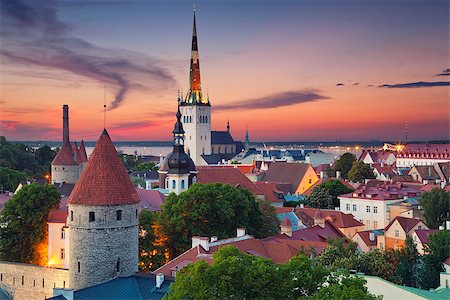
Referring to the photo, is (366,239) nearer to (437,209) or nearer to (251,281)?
(437,209)

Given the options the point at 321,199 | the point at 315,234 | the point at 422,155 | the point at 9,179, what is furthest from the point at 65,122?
the point at 422,155

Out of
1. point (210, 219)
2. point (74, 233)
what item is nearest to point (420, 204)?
point (210, 219)

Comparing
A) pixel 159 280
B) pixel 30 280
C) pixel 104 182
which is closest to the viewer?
pixel 159 280

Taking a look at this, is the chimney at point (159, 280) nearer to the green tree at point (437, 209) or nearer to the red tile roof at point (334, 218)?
the red tile roof at point (334, 218)

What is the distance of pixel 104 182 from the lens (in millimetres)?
24797

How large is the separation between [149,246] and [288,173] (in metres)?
47.2

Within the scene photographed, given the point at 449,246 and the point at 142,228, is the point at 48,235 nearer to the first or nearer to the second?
the point at 142,228

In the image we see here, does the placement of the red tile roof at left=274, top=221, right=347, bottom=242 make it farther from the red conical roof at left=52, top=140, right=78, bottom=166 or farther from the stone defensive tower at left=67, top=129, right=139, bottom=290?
the red conical roof at left=52, top=140, right=78, bottom=166

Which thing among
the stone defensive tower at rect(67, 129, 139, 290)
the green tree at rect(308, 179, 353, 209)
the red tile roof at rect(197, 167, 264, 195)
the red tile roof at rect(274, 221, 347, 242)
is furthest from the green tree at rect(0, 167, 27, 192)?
the stone defensive tower at rect(67, 129, 139, 290)

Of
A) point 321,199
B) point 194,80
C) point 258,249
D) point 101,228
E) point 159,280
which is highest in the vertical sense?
point 194,80

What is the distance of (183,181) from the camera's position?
1964 inches

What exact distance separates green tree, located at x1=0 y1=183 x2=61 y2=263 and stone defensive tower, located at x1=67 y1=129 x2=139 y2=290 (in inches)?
445

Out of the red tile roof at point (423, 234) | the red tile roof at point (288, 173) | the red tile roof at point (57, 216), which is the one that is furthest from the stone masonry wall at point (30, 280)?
the red tile roof at point (288, 173)

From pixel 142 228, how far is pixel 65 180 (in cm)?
2439
